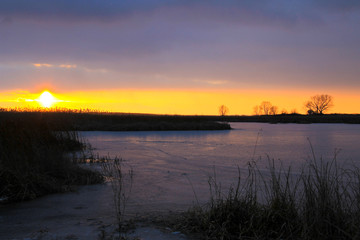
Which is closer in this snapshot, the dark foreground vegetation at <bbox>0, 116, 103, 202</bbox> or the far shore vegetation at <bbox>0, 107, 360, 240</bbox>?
the far shore vegetation at <bbox>0, 107, 360, 240</bbox>

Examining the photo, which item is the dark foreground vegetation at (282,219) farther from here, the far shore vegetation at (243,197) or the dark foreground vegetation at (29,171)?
the dark foreground vegetation at (29,171)

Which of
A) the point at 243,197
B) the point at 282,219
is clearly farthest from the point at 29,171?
the point at 282,219

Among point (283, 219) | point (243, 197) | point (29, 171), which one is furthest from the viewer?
point (29, 171)

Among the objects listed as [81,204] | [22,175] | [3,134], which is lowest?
[81,204]

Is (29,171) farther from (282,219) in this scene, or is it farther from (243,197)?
(282,219)

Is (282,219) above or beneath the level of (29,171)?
beneath

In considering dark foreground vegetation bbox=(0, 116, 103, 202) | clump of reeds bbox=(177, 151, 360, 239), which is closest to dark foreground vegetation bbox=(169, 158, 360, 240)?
clump of reeds bbox=(177, 151, 360, 239)

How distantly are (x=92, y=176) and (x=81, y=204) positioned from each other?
121cm

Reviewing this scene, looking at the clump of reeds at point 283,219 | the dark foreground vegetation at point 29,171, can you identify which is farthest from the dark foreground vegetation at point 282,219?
the dark foreground vegetation at point 29,171

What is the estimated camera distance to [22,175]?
4.03m

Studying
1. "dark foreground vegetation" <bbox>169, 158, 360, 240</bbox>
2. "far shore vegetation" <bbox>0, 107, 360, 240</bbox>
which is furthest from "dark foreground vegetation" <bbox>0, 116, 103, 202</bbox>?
"dark foreground vegetation" <bbox>169, 158, 360, 240</bbox>

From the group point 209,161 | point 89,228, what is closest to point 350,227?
point 89,228

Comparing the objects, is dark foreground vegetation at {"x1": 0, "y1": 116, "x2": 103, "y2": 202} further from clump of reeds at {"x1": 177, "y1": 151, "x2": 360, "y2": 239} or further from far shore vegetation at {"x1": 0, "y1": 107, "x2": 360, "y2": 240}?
clump of reeds at {"x1": 177, "y1": 151, "x2": 360, "y2": 239}

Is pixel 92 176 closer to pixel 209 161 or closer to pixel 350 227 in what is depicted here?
pixel 209 161
